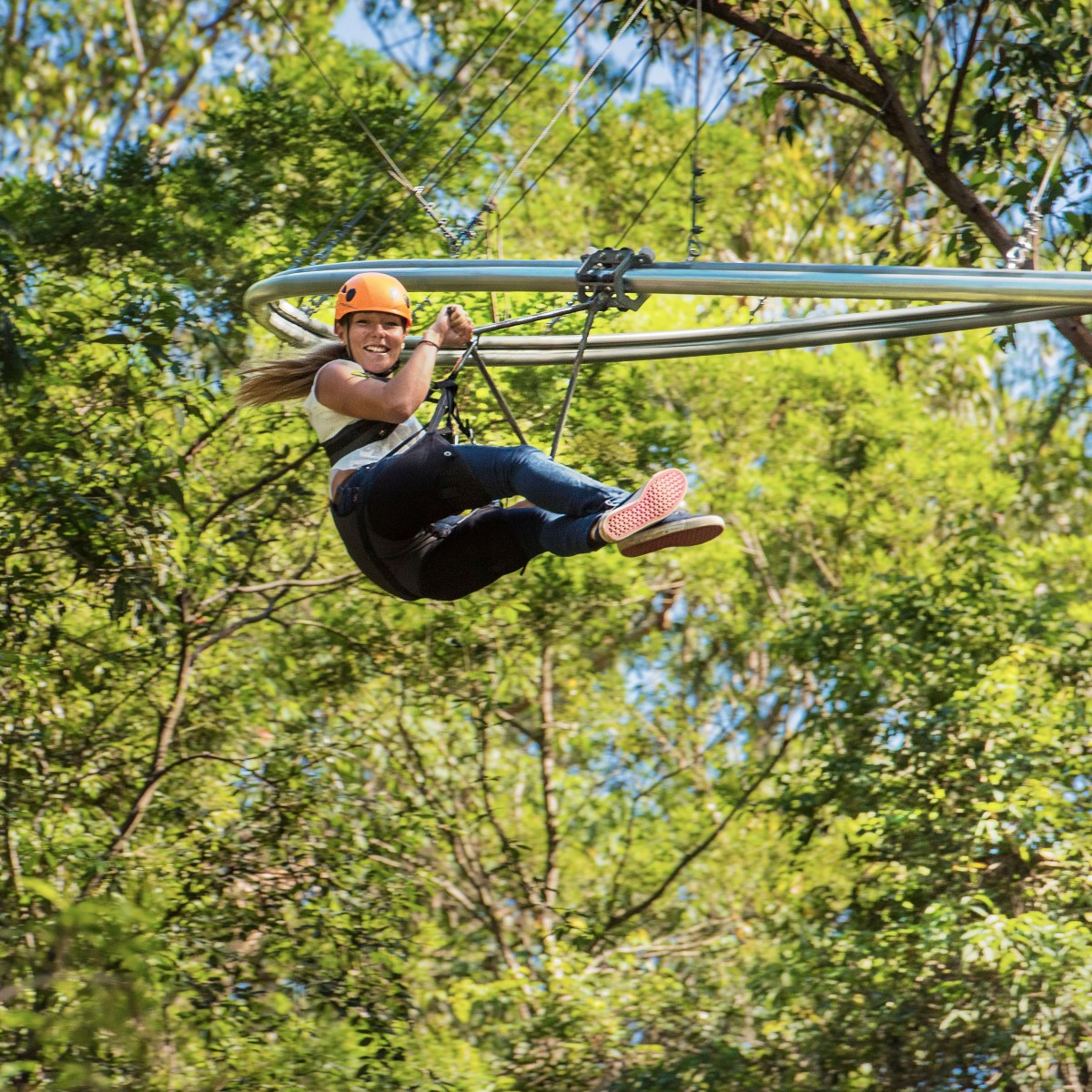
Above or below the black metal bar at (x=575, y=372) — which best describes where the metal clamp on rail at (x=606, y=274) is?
above

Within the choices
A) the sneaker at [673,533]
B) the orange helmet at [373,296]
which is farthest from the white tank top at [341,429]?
the sneaker at [673,533]

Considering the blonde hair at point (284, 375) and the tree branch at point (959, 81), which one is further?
the tree branch at point (959, 81)

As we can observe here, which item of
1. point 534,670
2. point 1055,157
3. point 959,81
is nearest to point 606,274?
point 1055,157

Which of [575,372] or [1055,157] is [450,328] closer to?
[575,372]

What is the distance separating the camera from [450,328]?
147 inches

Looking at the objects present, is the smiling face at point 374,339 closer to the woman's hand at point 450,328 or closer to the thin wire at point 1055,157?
the woman's hand at point 450,328

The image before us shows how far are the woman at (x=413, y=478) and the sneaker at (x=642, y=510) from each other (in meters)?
0.01

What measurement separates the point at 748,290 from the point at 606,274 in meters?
0.33

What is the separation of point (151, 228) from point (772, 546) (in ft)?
16.7

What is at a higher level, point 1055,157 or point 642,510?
point 1055,157

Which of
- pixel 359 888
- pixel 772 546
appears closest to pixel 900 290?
pixel 359 888

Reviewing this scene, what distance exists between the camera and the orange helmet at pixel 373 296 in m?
3.79

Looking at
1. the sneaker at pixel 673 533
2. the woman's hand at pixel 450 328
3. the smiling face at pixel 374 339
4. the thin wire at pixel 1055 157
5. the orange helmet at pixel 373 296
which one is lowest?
the sneaker at pixel 673 533

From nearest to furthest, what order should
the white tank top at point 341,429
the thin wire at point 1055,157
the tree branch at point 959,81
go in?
the white tank top at point 341,429 < the thin wire at point 1055,157 < the tree branch at point 959,81
